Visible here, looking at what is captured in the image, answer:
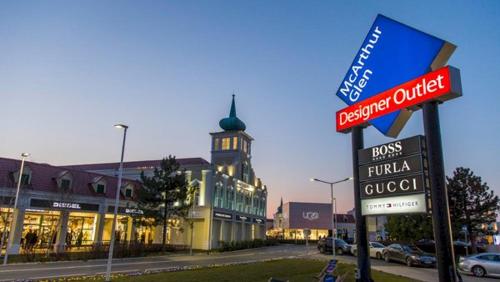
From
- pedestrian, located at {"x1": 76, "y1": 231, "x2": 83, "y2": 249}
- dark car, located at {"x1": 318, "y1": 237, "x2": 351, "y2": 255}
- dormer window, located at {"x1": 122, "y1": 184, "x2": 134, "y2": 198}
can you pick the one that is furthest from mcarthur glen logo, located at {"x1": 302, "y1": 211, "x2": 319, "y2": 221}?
pedestrian, located at {"x1": 76, "y1": 231, "x2": 83, "y2": 249}

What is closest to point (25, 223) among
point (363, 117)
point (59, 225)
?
point (59, 225)

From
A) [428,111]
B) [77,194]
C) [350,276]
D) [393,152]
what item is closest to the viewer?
[428,111]

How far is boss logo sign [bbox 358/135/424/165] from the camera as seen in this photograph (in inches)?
401

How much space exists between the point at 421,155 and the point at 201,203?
41800 mm

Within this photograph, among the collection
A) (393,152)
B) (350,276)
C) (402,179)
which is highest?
(393,152)

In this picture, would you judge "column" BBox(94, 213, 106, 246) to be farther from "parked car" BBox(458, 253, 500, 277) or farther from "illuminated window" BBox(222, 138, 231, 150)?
"parked car" BBox(458, 253, 500, 277)

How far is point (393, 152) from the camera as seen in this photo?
10.8 meters

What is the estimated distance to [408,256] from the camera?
2859 centimetres

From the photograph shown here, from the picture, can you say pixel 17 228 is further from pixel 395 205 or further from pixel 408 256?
pixel 395 205

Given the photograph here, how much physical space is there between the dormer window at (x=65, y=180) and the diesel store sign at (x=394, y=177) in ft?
112

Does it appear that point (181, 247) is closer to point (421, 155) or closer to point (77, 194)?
point (77, 194)

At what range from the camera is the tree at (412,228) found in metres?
42.6

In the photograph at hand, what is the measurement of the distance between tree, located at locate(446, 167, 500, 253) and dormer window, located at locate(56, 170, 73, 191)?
39.2 meters

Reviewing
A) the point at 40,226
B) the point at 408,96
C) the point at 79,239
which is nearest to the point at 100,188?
the point at 79,239
